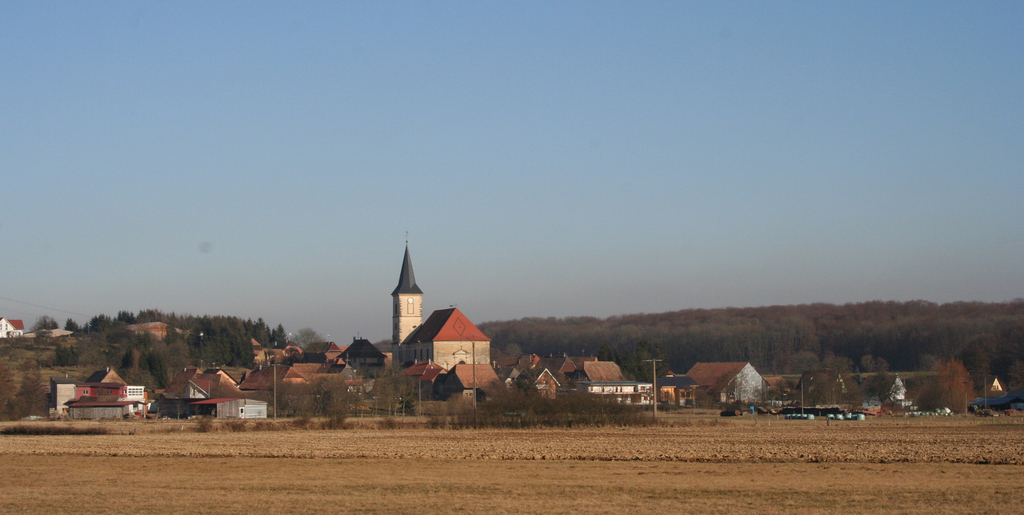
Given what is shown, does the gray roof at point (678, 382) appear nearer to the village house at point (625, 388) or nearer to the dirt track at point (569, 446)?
the village house at point (625, 388)

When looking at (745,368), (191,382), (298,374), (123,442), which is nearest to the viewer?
(123,442)

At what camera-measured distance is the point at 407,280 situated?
136750 mm

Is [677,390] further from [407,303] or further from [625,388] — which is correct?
[407,303]

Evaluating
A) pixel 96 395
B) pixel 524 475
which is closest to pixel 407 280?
pixel 96 395

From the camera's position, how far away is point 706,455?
30.3 metres

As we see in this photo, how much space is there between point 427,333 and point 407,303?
30.3 feet

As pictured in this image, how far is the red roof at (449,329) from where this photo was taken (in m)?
125

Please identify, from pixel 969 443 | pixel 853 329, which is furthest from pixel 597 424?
pixel 853 329

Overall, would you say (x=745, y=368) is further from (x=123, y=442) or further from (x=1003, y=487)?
(x=1003, y=487)

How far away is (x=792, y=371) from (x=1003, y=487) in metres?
129

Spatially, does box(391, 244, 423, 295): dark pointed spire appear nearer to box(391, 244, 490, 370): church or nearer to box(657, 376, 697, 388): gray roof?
box(391, 244, 490, 370): church

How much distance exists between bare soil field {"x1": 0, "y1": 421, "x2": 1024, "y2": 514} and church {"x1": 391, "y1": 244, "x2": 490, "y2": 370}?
8035 cm

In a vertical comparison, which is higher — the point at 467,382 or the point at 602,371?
the point at 602,371

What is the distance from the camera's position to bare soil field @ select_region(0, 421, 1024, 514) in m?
18.3
